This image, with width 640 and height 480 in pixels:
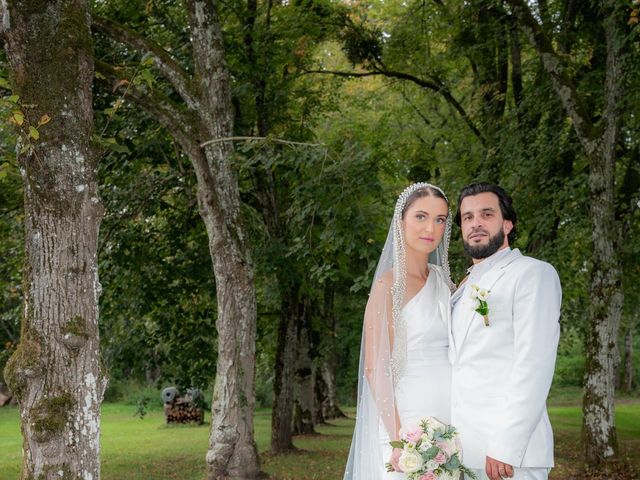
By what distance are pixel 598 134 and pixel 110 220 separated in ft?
28.3

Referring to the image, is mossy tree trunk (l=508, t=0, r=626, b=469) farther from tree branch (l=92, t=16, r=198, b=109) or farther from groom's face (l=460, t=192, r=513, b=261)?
groom's face (l=460, t=192, r=513, b=261)

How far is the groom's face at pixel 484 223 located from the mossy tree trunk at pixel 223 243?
686 cm

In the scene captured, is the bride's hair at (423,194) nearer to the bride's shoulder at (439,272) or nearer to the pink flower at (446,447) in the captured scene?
the bride's shoulder at (439,272)

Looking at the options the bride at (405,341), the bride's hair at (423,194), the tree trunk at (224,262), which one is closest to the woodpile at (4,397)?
the tree trunk at (224,262)

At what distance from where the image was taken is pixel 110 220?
1416 centimetres

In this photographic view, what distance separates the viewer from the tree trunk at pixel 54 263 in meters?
5.65

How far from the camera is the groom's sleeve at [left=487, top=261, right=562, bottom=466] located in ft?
13.9

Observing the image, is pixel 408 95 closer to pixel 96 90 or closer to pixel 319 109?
pixel 319 109

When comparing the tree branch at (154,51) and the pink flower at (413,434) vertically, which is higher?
the tree branch at (154,51)

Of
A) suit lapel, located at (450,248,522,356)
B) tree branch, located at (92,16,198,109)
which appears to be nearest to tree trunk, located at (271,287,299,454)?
tree branch, located at (92,16,198,109)

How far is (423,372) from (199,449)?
591 inches

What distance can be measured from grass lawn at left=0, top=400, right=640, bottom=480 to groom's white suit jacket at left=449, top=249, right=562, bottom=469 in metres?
8.16

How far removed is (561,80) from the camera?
12719mm

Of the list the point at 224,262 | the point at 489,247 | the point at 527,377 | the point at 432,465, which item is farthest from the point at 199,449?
the point at 527,377
